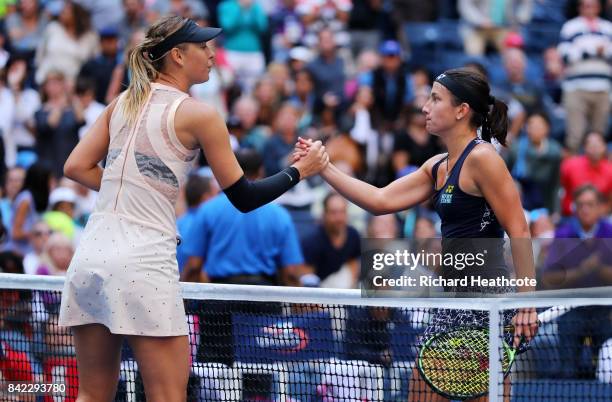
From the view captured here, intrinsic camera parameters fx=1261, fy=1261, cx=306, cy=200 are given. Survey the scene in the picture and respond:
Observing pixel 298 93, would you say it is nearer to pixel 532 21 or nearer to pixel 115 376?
pixel 532 21

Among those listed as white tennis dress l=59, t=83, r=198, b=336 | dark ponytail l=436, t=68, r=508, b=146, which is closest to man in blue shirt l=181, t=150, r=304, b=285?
dark ponytail l=436, t=68, r=508, b=146

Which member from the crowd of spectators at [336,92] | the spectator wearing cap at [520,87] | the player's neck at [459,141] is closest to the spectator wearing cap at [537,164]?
the crowd of spectators at [336,92]

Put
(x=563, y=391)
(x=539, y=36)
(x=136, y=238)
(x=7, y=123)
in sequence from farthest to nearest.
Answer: (x=539, y=36), (x=7, y=123), (x=563, y=391), (x=136, y=238)

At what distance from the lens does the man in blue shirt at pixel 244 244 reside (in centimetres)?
859

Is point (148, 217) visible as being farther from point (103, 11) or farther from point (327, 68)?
point (103, 11)

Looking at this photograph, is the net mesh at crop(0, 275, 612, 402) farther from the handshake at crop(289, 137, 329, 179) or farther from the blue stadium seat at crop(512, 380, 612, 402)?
the handshake at crop(289, 137, 329, 179)

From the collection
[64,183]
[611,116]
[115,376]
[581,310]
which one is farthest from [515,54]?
[115,376]

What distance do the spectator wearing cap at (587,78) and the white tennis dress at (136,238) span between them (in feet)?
31.8

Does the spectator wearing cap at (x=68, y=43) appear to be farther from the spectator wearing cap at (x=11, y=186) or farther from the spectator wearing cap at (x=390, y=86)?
the spectator wearing cap at (x=390, y=86)

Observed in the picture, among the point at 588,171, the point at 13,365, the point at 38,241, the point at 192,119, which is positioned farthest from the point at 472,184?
the point at 588,171

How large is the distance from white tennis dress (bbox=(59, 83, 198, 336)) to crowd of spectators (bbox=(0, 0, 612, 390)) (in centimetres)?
517

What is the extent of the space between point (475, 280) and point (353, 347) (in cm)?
116

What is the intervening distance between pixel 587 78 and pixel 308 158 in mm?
9238

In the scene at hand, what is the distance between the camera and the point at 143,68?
17.2 ft
